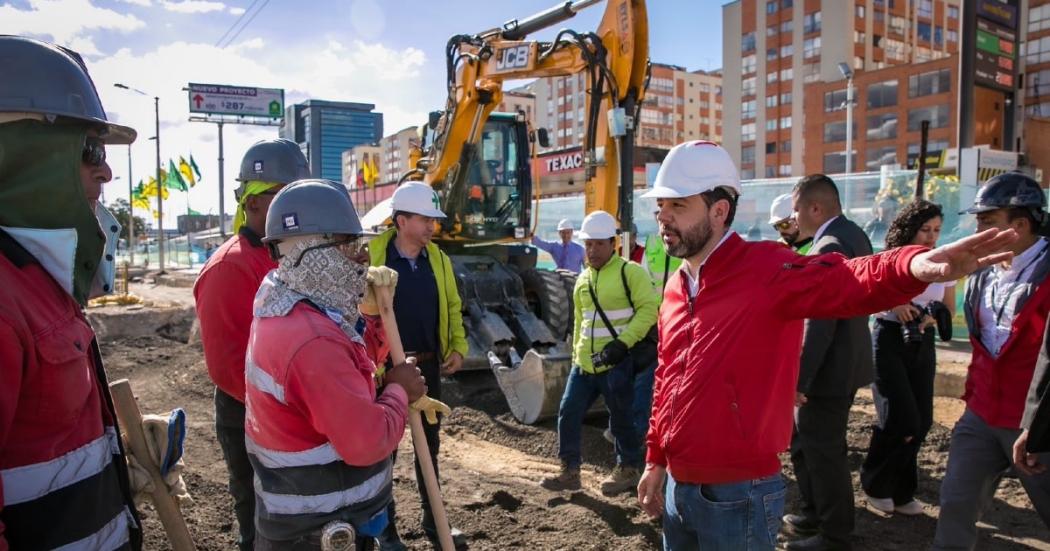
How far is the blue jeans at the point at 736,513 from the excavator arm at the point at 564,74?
5586 millimetres

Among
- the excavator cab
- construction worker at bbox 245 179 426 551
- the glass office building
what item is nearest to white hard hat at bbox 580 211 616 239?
construction worker at bbox 245 179 426 551

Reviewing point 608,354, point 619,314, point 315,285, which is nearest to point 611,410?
point 608,354

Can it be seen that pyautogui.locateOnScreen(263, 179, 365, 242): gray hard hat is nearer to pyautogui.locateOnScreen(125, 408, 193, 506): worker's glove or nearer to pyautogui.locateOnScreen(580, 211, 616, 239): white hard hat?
pyautogui.locateOnScreen(125, 408, 193, 506): worker's glove

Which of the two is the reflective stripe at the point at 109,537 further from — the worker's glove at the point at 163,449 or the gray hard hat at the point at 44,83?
the gray hard hat at the point at 44,83

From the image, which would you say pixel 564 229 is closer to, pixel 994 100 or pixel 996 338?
pixel 996 338

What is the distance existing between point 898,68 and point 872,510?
66080mm

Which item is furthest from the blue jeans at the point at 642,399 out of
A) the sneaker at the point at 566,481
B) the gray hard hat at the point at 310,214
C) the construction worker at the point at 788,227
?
the gray hard hat at the point at 310,214

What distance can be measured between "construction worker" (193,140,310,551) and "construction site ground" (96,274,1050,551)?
3.79 ft

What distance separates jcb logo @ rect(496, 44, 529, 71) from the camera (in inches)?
338

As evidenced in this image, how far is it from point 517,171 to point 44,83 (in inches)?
311

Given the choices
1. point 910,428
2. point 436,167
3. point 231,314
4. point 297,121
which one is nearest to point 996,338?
point 910,428

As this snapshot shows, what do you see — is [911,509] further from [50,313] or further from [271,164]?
[50,313]

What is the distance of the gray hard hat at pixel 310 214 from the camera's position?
7.48ft

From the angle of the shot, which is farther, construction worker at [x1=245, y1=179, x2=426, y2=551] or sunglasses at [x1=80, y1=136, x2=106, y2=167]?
construction worker at [x1=245, y1=179, x2=426, y2=551]
